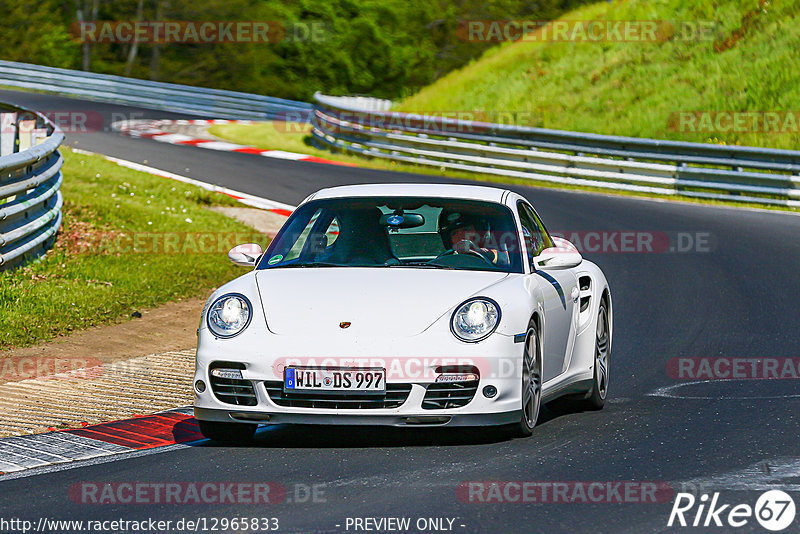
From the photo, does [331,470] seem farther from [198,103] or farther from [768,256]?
[198,103]

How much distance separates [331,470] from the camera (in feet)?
20.5

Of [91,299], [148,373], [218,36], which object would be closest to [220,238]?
[91,299]

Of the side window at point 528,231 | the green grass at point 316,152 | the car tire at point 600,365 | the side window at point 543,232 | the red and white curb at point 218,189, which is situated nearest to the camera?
the side window at point 528,231

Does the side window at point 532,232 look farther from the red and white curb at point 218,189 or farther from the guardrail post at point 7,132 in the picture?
the guardrail post at point 7,132

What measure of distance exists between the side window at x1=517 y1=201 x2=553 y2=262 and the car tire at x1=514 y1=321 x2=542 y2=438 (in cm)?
87

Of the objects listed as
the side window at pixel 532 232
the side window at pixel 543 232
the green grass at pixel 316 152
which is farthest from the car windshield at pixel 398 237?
the green grass at pixel 316 152

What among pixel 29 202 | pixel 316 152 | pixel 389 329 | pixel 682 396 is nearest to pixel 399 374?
pixel 389 329

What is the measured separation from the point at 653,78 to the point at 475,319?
77.4 feet

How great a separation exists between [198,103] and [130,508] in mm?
31740

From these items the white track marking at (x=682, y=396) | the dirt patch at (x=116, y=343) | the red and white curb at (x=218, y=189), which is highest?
the white track marking at (x=682, y=396)

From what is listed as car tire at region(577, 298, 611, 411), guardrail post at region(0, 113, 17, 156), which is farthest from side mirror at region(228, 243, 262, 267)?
guardrail post at region(0, 113, 17, 156)

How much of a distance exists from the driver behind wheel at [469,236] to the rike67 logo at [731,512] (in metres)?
2.43

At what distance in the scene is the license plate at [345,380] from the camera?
6566 mm

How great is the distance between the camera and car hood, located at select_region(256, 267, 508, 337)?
22.0ft
